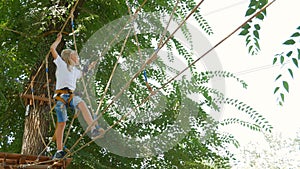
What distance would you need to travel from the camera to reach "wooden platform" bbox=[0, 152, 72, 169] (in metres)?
3.30

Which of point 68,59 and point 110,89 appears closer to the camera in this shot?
point 68,59

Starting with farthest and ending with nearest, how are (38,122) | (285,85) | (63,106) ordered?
(38,122)
(63,106)
(285,85)

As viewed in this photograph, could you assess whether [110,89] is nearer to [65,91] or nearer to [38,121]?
[38,121]

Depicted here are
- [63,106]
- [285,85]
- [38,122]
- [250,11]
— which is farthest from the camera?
[38,122]

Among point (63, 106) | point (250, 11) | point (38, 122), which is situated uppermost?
point (38, 122)

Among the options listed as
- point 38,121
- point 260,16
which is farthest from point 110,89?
point 260,16

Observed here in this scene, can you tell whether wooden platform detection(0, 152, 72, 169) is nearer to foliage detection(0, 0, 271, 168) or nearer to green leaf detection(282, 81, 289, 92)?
foliage detection(0, 0, 271, 168)

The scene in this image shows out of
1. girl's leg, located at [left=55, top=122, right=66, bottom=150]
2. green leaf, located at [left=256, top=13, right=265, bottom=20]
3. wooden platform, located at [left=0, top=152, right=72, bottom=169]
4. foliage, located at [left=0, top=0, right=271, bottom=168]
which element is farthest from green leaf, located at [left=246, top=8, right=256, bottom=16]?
foliage, located at [left=0, top=0, right=271, bottom=168]

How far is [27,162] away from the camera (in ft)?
11.3

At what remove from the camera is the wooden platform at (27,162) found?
330 centimetres

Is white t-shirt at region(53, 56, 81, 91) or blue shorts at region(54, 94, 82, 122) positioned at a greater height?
white t-shirt at region(53, 56, 81, 91)

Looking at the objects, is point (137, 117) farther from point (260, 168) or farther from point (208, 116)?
point (260, 168)

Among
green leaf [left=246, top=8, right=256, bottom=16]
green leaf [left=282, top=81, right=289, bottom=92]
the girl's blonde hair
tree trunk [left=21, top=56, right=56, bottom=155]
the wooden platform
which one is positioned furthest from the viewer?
tree trunk [left=21, top=56, right=56, bottom=155]

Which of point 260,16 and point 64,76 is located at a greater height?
point 64,76
